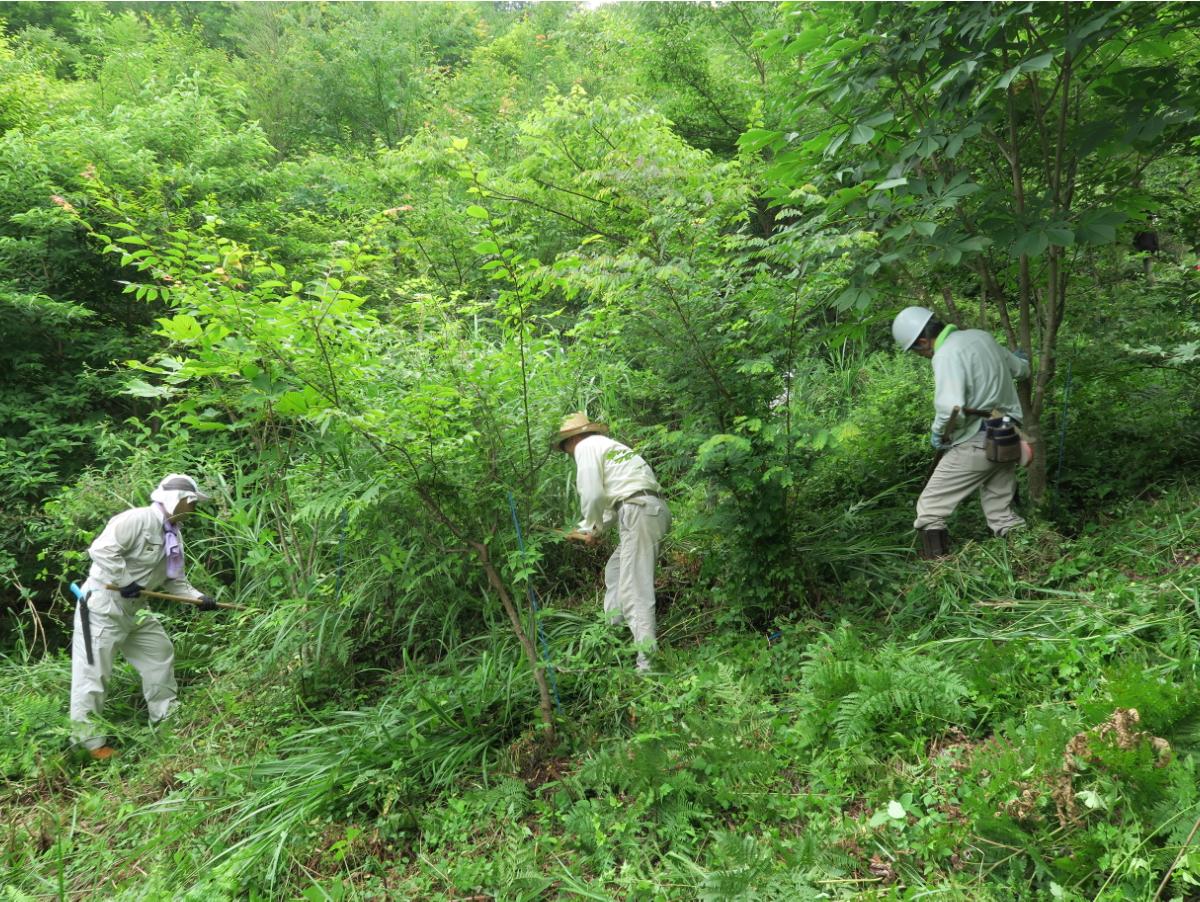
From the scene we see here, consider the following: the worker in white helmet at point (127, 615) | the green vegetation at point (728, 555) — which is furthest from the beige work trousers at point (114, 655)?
the green vegetation at point (728, 555)

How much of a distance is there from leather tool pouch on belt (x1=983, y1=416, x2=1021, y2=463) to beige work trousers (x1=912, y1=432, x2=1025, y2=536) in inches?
1.4

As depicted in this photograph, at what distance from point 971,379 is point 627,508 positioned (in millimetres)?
2184

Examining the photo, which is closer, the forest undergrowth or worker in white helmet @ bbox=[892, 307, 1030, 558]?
the forest undergrowth

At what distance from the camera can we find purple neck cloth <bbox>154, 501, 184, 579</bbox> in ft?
17.6

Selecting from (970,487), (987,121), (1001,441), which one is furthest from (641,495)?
(987,121)

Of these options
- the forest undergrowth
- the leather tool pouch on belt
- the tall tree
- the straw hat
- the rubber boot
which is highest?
the tall tree

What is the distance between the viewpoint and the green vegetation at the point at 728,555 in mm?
2842

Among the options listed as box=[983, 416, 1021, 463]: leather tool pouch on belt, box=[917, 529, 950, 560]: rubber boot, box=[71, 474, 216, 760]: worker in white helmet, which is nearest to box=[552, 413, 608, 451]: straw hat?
box=[917, 529, 950, 560]: rubber boot

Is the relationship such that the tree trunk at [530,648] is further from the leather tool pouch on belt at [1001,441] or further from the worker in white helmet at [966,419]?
the leather tool pouch on belt at [1001,441]

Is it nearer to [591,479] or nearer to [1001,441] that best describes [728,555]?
[591,479]

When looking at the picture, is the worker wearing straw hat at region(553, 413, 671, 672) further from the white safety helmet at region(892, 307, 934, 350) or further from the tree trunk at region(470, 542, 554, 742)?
the white safety helmet at region(892, 307, 934, 350)

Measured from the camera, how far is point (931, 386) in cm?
589

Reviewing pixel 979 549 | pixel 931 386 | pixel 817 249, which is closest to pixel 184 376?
pixel 817 249

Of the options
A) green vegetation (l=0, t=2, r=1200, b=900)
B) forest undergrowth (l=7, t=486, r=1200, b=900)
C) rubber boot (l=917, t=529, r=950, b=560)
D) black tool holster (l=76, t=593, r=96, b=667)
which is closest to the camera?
forest undergrowth (l=7, t=486, r=1200, b=900)
